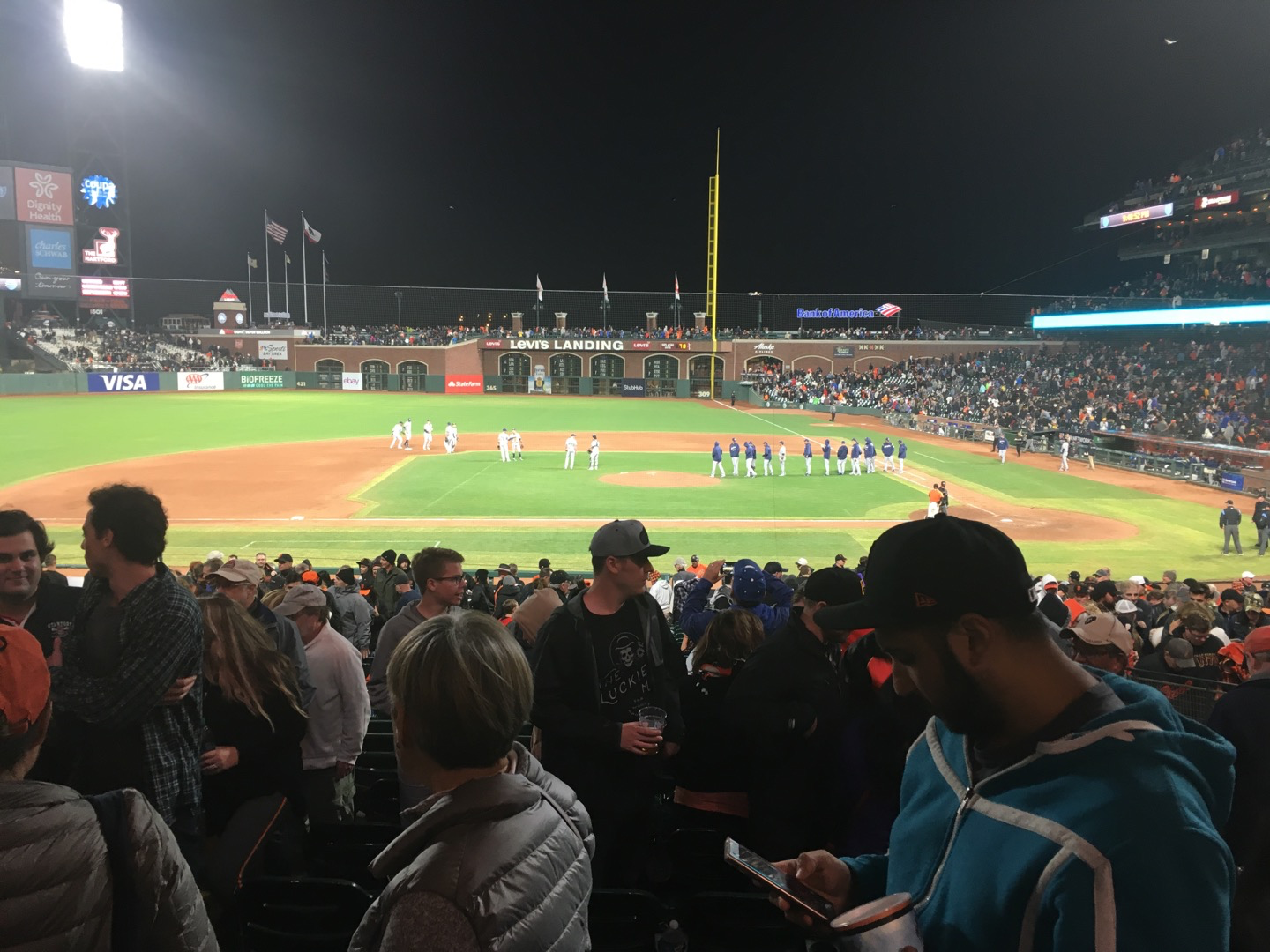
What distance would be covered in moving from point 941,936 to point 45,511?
29.8 metres

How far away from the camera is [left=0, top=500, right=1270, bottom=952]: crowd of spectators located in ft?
5.61

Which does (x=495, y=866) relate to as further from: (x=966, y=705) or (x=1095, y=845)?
(x=1095, y=845)

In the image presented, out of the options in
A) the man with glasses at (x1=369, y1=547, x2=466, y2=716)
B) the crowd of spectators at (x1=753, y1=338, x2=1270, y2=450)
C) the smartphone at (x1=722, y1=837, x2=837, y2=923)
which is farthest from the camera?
the crowd of spectators at (x1=753, y1=338, x2=1270, y2=450)

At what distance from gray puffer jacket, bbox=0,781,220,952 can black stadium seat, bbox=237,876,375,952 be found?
1401mm

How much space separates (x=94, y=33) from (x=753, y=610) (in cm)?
8011

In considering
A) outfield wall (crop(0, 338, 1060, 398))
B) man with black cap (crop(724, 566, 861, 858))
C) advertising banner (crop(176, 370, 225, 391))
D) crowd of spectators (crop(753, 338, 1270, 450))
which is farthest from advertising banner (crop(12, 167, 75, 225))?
man with black cap (crop(724, 566, 861, 858))

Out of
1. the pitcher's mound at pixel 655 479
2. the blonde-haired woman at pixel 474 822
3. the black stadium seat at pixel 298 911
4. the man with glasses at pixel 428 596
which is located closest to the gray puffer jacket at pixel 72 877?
the blonde-haired woman at pixel 474 822

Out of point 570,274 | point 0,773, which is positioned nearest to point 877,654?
point 0,773

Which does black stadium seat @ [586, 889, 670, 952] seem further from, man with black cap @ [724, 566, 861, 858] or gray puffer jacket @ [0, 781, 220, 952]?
gray puffer jacket @ [0, 781, 220, 952]

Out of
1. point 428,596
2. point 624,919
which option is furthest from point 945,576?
point 428,596

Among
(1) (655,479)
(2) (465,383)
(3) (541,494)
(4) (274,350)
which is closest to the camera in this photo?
(3) (541,494)

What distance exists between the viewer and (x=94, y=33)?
65.1 meters

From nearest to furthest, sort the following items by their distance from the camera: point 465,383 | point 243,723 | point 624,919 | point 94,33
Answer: point 624,919
point 243,723
point 94,33
point 465,383

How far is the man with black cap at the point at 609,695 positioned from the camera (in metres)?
4.27
